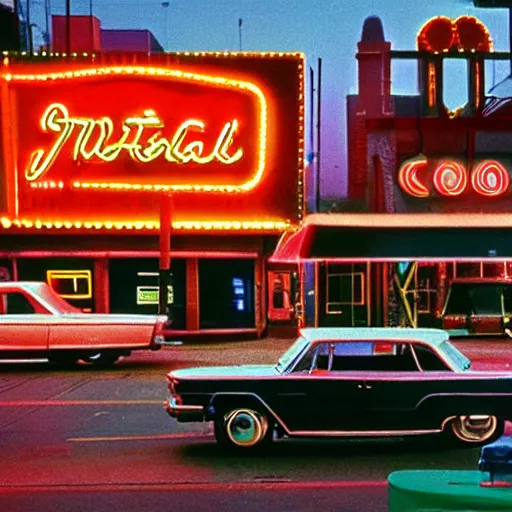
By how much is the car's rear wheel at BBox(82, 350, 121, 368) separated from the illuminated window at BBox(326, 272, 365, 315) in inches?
445

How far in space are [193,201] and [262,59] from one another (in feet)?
13.2

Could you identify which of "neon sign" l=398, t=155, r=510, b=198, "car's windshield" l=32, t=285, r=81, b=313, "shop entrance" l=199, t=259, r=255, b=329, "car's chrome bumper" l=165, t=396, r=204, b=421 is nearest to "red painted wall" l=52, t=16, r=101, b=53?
"shop entrance" l=199, t=259, r=255, b=329

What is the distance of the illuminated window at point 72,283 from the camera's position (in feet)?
84.3

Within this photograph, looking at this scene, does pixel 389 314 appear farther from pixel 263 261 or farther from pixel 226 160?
pixel 226 160

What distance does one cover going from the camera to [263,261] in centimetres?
2603

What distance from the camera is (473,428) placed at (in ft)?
33.6

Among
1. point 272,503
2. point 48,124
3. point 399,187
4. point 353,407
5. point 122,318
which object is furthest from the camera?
point 399,187

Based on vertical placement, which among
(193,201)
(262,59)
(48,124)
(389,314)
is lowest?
(389,314)

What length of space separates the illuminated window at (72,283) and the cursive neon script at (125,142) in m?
2.66

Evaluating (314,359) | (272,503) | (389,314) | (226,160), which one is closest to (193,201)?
(226,160)

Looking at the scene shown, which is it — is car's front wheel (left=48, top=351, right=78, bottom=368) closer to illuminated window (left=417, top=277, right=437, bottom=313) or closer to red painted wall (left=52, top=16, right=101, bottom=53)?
illuminated window (left=417, top=277, right=437, bottom=313)

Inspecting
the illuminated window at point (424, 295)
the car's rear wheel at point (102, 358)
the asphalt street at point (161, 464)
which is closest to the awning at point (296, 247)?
the illuminated window at point (424, 295)

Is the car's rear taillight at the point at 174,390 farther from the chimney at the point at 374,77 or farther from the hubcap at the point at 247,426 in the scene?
the chimney at the point at 374,77

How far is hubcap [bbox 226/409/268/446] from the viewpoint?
1019 centimetres
